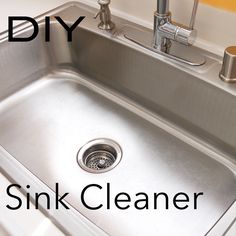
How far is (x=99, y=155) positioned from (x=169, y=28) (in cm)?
33

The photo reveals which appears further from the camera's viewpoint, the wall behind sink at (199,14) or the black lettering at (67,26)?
the black lettering at (67,26)

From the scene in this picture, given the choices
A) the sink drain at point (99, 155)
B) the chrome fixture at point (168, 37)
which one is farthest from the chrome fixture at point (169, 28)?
the sink drain at point (99, 155)

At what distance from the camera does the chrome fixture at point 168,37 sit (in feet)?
2.28

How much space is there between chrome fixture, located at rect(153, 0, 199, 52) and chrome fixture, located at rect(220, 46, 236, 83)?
77mm

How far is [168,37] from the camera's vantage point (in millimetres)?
724

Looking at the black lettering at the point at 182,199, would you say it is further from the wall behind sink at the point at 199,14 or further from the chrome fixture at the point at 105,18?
the chrome fixture at the point at 105,18

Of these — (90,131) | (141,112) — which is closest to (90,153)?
(90,131)

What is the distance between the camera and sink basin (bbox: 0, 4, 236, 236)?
2.30 ft

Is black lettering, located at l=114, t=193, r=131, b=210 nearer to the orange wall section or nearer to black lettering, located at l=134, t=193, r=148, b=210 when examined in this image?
black lettering, located at l=134, t=193, r=148, b=210

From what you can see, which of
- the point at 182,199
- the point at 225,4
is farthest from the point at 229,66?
the point at 182,199

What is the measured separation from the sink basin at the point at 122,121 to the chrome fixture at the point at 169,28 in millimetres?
58

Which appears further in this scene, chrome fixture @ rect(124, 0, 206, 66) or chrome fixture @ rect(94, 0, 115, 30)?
chrome fixture @ rect(94, 0, 115, 30)

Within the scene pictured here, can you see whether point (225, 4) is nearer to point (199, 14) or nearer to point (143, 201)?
point (199, 14)

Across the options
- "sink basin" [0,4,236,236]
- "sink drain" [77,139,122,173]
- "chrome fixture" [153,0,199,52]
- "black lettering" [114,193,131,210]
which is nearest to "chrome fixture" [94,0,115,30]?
"sink basin" [0,4,236,236]
